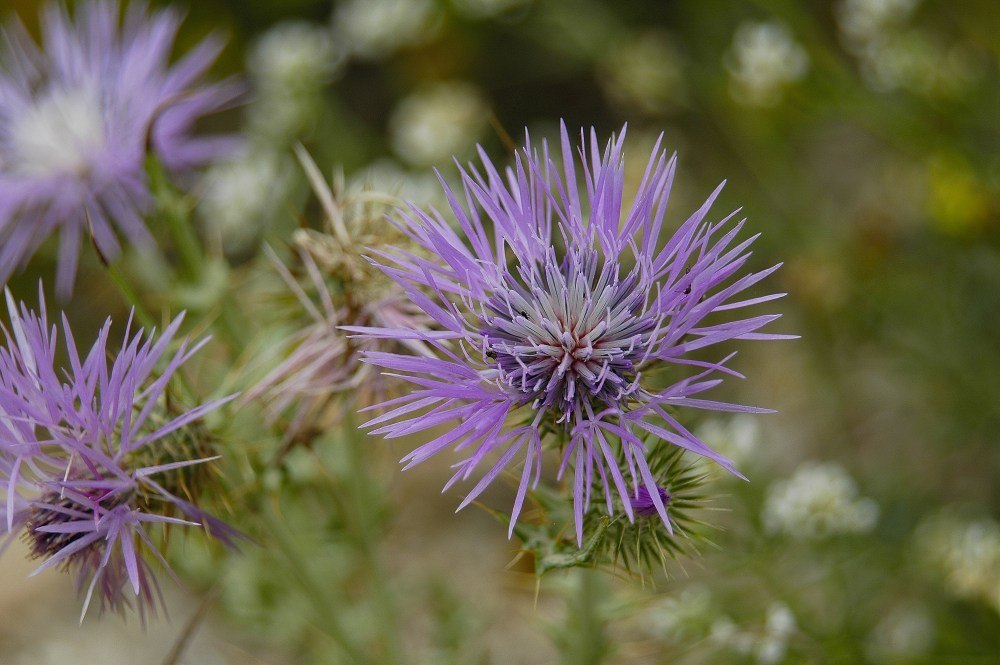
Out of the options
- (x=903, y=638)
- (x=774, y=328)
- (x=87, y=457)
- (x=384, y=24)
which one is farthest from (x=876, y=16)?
(x=87, y=457)

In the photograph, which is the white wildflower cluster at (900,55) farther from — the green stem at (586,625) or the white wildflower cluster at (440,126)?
the green stem at (586,625)

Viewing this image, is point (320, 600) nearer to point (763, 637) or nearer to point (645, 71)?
point (763, 637)

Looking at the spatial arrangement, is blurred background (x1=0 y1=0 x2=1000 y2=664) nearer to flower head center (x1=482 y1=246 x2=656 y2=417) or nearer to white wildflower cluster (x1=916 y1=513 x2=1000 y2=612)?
white wildflower cluster (x1=916 y1=513 x2=1000 y2=612)

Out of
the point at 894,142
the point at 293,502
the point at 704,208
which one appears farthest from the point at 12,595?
the point at 894,142

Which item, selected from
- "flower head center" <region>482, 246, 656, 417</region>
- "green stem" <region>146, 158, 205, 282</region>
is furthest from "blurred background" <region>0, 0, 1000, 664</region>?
"flower head center" <region>482, 246, 656, 417</region>

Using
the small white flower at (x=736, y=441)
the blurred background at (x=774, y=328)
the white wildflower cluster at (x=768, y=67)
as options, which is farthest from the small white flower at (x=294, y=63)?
the small white flower at (x=736, y=441)

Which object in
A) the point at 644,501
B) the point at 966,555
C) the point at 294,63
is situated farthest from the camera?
the point at 294,63
